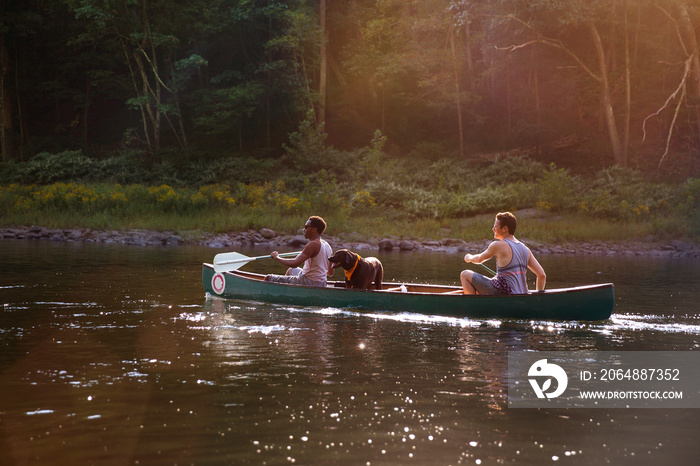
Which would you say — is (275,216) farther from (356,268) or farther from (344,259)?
(344,259)

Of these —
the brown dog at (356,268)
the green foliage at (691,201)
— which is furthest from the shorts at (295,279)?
the green foliage at (691,201)

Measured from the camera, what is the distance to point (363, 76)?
3762 centimetres

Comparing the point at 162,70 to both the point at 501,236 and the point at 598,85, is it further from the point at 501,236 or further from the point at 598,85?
the point at 501,236

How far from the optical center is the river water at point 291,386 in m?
4.78

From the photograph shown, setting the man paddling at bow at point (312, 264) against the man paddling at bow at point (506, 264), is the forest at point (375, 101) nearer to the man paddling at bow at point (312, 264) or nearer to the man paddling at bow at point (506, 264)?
the man paddling at bow at point (312, 264)

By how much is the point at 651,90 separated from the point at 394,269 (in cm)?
2298

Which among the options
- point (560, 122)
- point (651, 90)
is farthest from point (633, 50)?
point (560, 122)

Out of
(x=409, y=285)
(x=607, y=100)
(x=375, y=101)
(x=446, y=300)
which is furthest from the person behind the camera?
(x=375, y=101)

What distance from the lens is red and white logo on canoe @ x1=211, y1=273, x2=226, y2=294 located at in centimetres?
1198

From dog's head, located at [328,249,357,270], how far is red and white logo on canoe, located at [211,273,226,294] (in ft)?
7.24

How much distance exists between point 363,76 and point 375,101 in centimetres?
168

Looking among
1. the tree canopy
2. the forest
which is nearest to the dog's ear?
the forest

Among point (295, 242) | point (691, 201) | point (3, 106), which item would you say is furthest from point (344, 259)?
point (3, 106)

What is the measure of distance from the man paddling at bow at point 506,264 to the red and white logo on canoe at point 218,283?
160 inches
